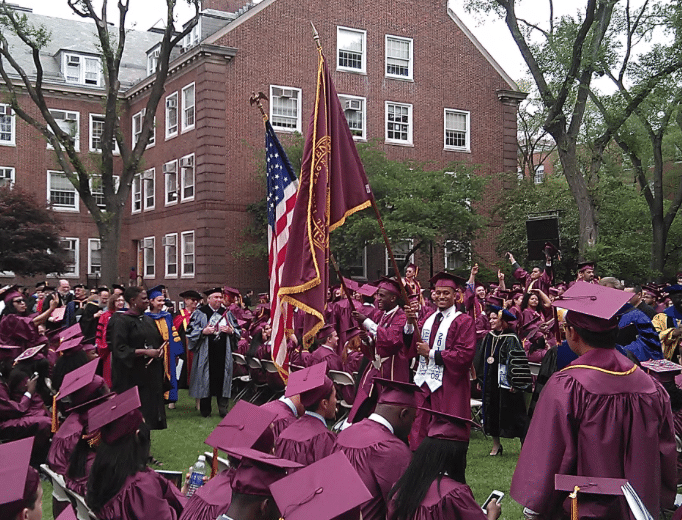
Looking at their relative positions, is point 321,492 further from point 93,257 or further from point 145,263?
point 93,257

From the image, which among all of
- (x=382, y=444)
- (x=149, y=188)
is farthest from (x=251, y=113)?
(x=382, y=444)

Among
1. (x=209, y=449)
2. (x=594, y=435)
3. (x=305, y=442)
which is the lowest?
(x=209, y=449)

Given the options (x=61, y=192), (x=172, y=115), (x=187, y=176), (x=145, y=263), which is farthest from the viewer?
(x=61, y=192)

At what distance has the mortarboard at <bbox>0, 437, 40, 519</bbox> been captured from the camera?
115 inches

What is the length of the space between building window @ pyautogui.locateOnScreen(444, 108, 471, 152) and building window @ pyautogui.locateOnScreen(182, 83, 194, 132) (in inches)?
414

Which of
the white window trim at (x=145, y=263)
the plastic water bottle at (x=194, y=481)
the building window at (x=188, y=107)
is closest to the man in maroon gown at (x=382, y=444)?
the plastic water bottle at (x=194, y=481)

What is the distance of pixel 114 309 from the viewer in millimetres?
10195

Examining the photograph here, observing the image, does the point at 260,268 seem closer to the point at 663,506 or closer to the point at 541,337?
the point at 541,337

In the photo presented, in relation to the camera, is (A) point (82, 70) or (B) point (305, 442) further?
(A) point (82, 70)

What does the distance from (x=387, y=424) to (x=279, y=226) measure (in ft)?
12.9

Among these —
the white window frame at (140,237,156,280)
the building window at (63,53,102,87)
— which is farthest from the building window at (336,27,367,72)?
the building window at (63,53,102,87)

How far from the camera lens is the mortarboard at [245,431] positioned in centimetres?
421

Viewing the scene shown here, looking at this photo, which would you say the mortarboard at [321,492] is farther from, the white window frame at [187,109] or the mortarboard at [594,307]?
the white window frame at [187,109]

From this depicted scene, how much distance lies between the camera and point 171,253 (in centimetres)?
3055
